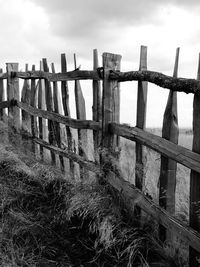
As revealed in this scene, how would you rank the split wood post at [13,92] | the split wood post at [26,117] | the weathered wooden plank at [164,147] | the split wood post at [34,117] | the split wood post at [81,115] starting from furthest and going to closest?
1. the split wood post at [13,92]
2. the split wood post at [26,117]
3. the split wood post at [34,117]
4. the split wood post at [81,115]
5. the weathered wooden plank at [164,147]

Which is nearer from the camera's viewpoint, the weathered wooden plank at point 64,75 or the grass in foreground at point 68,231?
the grass in foreground at point 68,231

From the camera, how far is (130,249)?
3180 millimetres

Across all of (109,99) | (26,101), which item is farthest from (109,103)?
(26,101)

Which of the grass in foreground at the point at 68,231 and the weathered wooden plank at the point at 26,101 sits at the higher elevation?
the weathered wooden plank at the point at 26,101

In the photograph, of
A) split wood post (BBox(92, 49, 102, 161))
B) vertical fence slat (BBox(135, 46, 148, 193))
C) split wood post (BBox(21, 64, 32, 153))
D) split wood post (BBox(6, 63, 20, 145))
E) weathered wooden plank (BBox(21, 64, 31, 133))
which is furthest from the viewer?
split wood post (BBox(6, 63, 20, 145))

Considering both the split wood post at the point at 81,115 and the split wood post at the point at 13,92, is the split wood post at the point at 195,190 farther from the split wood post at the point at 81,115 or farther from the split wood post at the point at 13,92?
the split wood post at the point at 13,92

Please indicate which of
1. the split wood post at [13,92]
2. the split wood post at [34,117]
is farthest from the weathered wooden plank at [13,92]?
the split wood post at [34,117]

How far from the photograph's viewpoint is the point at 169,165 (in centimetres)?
315

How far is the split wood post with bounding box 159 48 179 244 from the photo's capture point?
10.2 ft

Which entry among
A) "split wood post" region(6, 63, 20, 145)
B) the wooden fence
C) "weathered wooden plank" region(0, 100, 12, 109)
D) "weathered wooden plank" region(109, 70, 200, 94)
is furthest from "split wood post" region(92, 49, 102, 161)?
"weathered wooden plank" region(0, 100, 12, 109)

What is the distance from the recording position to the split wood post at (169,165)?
10.2 ft

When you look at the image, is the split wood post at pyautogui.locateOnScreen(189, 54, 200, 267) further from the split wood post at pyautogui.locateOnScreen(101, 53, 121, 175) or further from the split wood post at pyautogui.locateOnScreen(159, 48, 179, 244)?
the split wood post at pyautogui.locateOnScreen(101, 53, 121, 175)

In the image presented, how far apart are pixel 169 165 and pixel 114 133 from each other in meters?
0.98

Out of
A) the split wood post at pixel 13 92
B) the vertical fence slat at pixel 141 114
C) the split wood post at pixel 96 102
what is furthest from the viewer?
the split wood post at pixel 13 92
